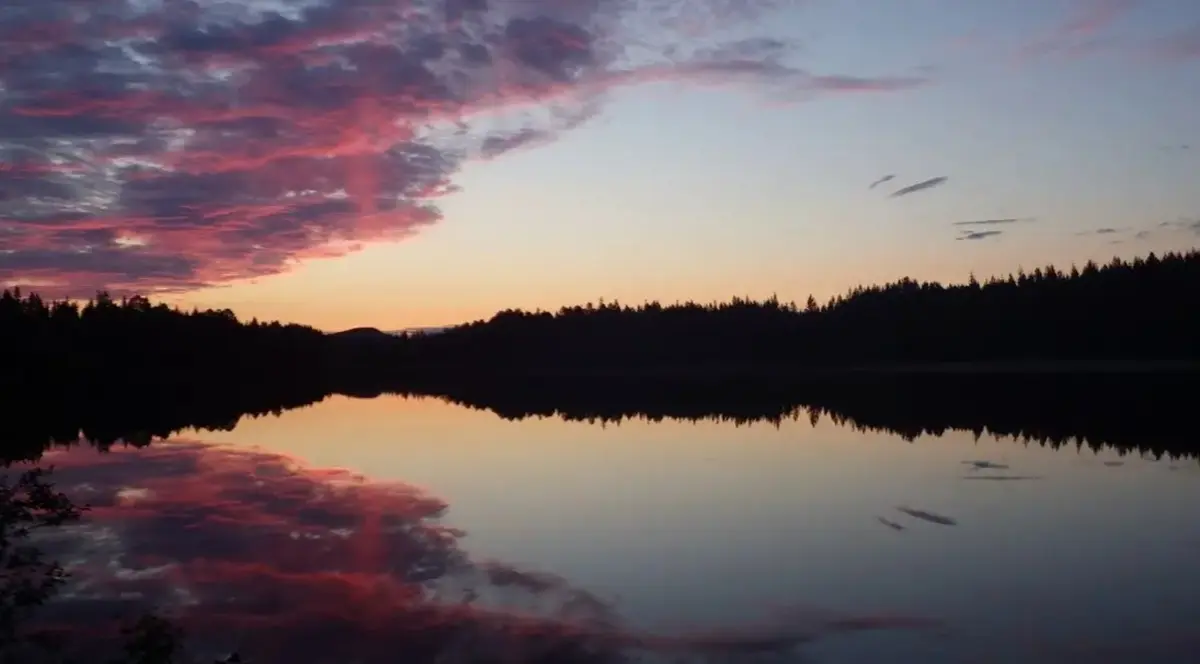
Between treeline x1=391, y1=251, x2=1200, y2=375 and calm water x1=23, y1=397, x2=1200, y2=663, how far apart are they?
181ft

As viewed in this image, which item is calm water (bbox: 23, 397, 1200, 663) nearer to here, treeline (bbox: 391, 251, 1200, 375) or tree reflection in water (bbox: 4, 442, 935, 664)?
tree reflection in water (bbox: 4, 442, 935, 664)

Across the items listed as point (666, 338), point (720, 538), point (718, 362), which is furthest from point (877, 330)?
point (720, 538)

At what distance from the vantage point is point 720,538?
14.4 metres

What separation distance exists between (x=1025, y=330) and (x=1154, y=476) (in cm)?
6619

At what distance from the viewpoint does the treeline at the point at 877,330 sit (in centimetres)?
7431

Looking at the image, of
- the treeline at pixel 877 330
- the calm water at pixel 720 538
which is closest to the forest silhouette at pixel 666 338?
the treeline at pixel 877 330

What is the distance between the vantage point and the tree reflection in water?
916 cm

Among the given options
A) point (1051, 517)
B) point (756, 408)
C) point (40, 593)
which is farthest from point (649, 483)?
point (756, 408)

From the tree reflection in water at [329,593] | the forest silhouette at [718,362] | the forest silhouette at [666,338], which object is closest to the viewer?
the tree reflection in water at [329,593]

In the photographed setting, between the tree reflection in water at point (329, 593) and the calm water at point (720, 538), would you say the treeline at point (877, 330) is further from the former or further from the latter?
the tree reflection in water at point (329, 593)

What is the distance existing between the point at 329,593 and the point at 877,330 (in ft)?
290

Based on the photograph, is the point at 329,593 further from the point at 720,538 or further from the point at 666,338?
the point at 666,338

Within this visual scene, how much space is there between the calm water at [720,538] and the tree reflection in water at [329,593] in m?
0.07

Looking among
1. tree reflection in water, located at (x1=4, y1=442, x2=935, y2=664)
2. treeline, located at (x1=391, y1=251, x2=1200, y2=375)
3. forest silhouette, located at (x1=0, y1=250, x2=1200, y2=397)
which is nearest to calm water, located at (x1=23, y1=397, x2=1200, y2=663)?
tree reflection in water, located at (x1=4, y1=442, x2=935, y2=664)
